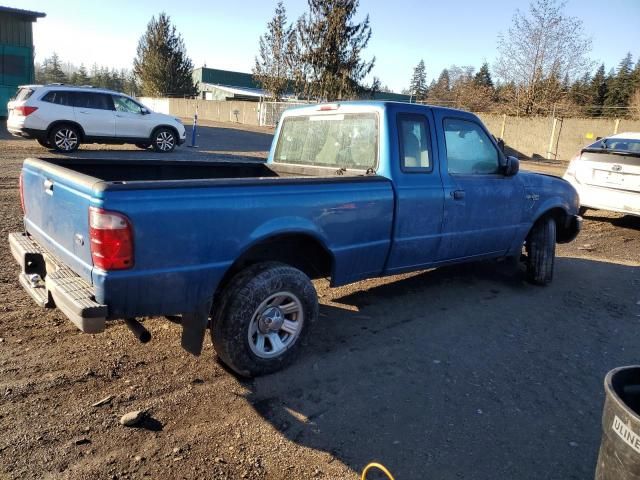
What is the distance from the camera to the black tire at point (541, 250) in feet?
18.9

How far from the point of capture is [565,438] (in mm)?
3045

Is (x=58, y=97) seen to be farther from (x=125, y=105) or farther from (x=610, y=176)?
(x=610, y=176)

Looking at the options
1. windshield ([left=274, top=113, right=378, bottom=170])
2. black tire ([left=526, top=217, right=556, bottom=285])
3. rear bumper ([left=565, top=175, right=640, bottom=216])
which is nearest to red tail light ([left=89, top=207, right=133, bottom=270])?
windshield ([left=274, top=113, right=378, bottom=170])

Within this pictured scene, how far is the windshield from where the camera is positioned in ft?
14.6

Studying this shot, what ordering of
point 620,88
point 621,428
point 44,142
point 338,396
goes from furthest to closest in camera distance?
point 620,88
point 44,142
point 338,396
point 621,428

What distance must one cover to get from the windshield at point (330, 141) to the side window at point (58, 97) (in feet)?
35.7

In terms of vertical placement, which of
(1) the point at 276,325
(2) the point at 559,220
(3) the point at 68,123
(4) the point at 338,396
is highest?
(3) the point at 68,123

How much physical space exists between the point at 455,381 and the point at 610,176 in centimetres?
664

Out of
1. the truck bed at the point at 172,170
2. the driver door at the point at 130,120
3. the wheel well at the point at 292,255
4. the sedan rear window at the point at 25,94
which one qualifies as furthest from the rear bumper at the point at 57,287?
the driver door at the point at 130,120

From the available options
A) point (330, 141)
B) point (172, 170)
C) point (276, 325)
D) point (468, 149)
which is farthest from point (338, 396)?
point (468, 149)

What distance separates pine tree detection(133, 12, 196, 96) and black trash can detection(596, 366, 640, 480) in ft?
183

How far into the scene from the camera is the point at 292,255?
3.99 meters

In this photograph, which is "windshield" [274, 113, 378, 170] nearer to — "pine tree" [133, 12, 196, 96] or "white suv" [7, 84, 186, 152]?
"white suv" [7, 84, 186, 152]

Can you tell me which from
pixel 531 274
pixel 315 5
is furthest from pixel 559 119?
pixel 531 274
